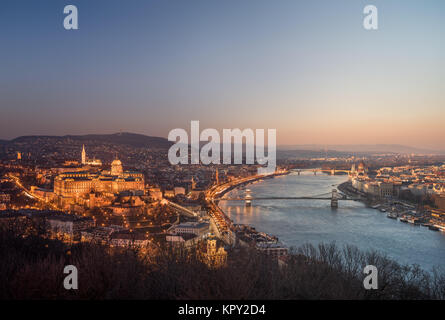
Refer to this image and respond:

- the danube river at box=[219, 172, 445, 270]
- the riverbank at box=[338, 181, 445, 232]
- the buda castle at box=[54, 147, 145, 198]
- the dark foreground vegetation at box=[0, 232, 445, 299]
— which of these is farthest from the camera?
the buda castle at box=[54, 147, 145, 198]

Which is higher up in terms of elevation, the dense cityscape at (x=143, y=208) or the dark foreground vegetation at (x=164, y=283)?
the dark foreground vegetation at (x=164, y=283)

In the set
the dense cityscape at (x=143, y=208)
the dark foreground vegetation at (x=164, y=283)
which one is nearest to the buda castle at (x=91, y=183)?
the dense cityscape at (x=143, y=208)

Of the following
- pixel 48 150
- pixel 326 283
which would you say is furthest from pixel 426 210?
pixel 48 150

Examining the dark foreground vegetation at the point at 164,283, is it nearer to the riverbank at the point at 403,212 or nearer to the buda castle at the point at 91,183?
the riverbank at the point at 403,212

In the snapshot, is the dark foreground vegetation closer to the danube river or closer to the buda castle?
the danube river

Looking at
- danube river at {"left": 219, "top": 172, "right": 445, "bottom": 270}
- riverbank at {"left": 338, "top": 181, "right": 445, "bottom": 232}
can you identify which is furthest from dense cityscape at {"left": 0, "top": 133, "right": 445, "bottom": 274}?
danube river at {"left": 219, "top": 172, "right": 445, "bottom": 270}

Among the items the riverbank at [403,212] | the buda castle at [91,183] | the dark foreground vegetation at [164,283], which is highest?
the dark foreground vegetation at [164,283]
